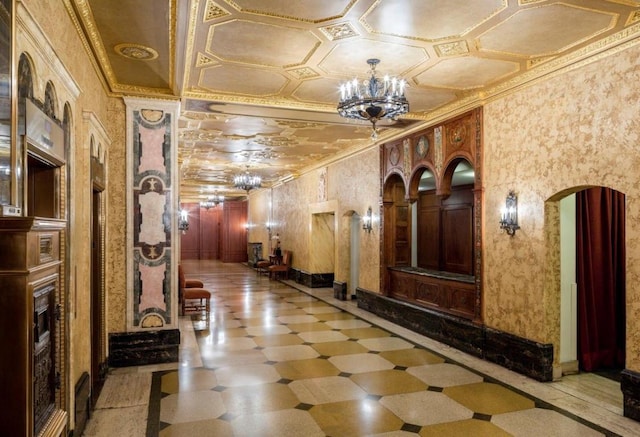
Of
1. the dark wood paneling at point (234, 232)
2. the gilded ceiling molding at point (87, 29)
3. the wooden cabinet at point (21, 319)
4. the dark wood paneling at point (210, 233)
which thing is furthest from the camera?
the dark wood paneling at point (210, 233)

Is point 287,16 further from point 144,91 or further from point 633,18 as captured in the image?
point 633,18

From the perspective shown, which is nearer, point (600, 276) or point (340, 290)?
point (600, 276)

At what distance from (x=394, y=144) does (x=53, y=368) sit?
280 inches

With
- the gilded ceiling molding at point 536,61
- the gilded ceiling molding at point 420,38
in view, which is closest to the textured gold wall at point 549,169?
the gilded ceiling molding at point 536,61

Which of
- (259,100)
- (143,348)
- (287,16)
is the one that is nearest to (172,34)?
(287,16)

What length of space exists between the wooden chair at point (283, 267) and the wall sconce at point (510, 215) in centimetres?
961

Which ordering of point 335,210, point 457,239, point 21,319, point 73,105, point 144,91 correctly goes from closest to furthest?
point 21,319, point 73,105, point 144,91, point 335,210, point 457,239

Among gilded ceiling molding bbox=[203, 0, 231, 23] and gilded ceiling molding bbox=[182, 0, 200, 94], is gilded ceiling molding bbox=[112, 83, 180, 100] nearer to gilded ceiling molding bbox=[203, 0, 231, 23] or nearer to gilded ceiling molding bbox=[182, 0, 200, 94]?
gilded ceiling molding bbox=[182, 0, 200, 94]

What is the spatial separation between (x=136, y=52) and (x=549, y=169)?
15.1ft

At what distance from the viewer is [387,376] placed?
5.34 metres

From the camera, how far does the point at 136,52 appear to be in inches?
176

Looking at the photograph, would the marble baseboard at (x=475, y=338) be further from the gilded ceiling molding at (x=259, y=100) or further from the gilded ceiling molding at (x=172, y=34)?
the gilded ceiling molding at (x=172, y=34)

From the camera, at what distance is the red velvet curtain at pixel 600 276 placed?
564 centimetres

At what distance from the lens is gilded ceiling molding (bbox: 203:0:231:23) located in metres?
3.73
